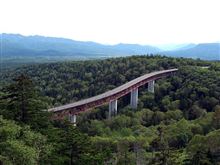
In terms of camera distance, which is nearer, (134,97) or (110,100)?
(110,100)

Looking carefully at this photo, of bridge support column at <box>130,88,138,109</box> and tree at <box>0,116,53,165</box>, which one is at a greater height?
tree at <box>0,116,53,165</box>

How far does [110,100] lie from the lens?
201 ft

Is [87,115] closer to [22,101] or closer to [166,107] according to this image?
[166,107]

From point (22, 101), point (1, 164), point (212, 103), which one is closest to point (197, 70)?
point (212, 103)

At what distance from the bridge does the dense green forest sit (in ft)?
3.93

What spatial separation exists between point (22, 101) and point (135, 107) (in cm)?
4261

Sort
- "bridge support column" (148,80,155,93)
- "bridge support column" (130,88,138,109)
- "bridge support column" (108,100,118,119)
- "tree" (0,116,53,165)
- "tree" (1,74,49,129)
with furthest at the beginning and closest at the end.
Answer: "bridge support column" (148,80,155,93) < "bridge support column" (130,88,138,109) < "bridge support column" (108,100,118,119) < "tree" (1,74,49,129) < "tree" (0,116,53,165)

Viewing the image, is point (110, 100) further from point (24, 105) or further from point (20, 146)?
point (20, 146)

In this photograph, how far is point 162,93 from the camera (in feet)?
222

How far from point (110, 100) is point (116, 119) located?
4153 millimetres

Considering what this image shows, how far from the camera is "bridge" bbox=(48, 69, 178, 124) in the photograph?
174ft

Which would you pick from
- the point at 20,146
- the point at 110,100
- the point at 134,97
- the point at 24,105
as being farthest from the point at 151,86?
the point at 20,146

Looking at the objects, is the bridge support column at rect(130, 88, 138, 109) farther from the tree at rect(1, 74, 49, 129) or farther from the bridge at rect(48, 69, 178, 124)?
the tree at rect(1, 74, 49, 129)

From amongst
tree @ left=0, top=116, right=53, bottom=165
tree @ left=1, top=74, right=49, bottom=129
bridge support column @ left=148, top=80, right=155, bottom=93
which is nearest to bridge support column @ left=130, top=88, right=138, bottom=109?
bridge support column @ left=148, top=80, right=155, bottom=93
